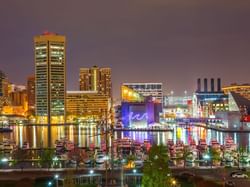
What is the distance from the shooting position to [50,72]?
5316cm

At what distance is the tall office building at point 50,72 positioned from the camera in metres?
52.2

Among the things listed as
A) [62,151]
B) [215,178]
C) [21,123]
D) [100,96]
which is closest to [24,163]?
[62,151]

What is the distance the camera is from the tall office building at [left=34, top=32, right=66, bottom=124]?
52184mm

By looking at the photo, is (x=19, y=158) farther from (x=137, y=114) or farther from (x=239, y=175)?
(x=137, y=114)

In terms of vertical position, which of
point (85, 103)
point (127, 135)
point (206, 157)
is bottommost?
point (127, 135)

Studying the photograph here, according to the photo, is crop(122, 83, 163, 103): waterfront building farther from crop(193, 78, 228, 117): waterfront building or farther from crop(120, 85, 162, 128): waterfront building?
crop(120, 85, 162, 128): waterfront building

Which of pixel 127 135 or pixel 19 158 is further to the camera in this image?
pixel 127 135

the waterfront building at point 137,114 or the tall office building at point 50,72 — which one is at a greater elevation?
the tall office building at point 50,72

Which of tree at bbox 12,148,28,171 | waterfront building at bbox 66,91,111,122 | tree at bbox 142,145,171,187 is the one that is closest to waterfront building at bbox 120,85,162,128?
tree at bbox 12,148,28,171

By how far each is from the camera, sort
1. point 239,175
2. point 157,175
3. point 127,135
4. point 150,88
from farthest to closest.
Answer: point 150,88
point 127,135
point 239,175
point 157,175

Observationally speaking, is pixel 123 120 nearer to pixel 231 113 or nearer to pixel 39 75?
pixel 231 113

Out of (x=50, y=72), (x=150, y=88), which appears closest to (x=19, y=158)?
(x=50, y=72)

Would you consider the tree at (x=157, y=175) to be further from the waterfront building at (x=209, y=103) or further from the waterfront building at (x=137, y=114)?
the waterfront building at (x=209, y=103)

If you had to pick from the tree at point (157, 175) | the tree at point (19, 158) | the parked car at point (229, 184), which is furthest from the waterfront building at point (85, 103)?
the tree at point (157, 175)
